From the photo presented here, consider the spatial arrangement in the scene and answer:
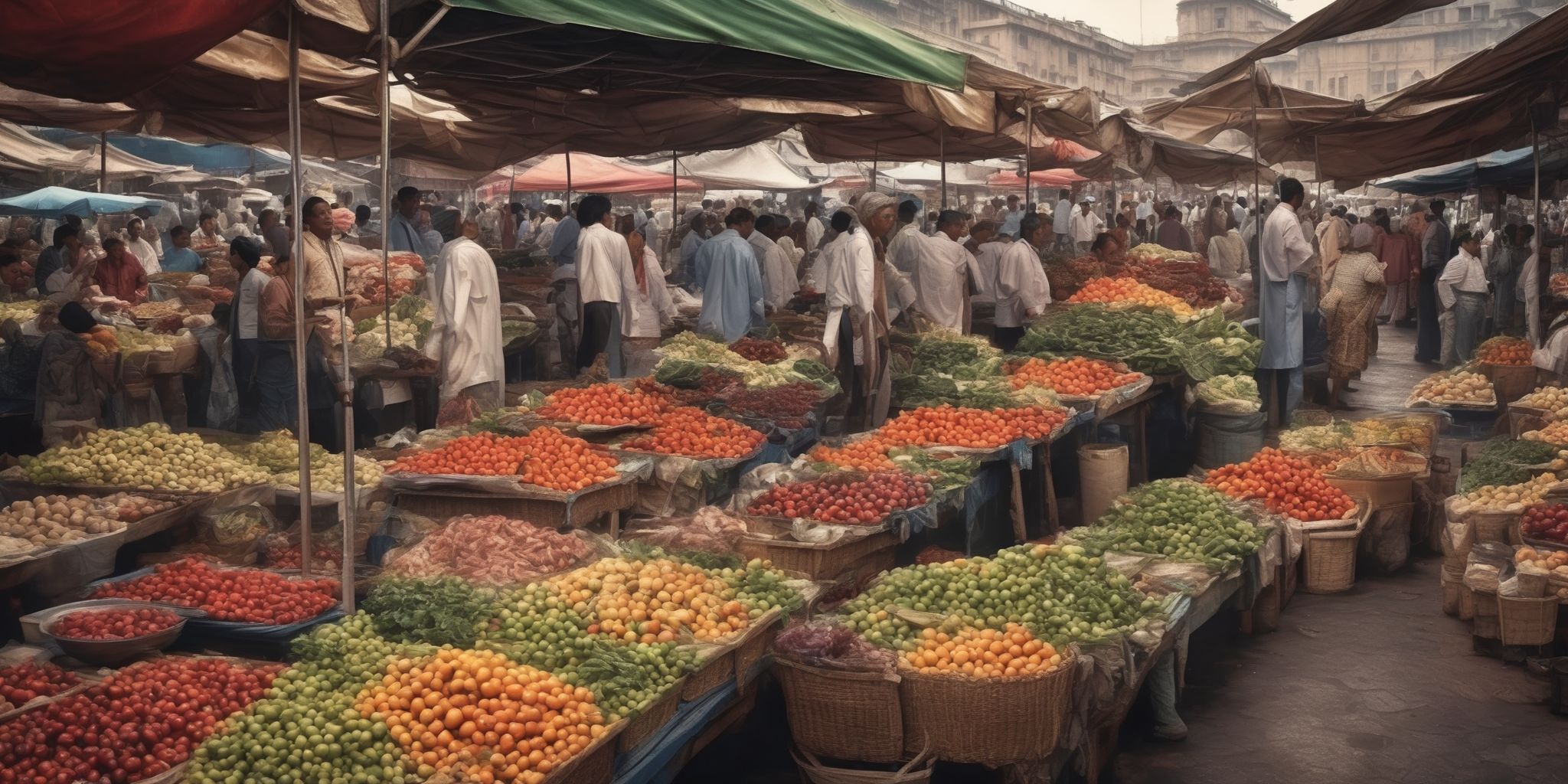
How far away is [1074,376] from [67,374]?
6.51 meters

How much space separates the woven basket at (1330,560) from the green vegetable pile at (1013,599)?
254 cm

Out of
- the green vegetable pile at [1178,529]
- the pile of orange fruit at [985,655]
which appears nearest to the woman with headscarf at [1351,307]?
the green vegetable pile at [1178,529]

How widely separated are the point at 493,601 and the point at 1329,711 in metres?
3.74

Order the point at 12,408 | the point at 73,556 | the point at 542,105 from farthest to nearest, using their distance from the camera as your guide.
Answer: the point at 542,105 < the point at 12,408 < the point at 73,556

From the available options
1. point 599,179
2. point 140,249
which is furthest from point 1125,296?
point 140,249

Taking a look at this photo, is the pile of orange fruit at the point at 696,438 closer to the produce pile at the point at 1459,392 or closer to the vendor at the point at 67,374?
the vendor at the point at 67,374

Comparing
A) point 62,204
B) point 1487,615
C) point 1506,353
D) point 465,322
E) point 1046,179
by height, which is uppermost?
point 1046,179

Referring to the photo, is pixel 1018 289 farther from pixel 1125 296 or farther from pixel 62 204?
pixel 62 204

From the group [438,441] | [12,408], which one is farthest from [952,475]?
[12,408]

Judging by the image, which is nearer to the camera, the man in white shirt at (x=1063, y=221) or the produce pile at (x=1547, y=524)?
the produce pile at (x=1547, y=524)

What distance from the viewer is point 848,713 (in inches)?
191

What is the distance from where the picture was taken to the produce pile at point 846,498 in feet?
21.0

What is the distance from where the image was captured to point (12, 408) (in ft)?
30.5

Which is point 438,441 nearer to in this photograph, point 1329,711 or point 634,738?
point 634,738
